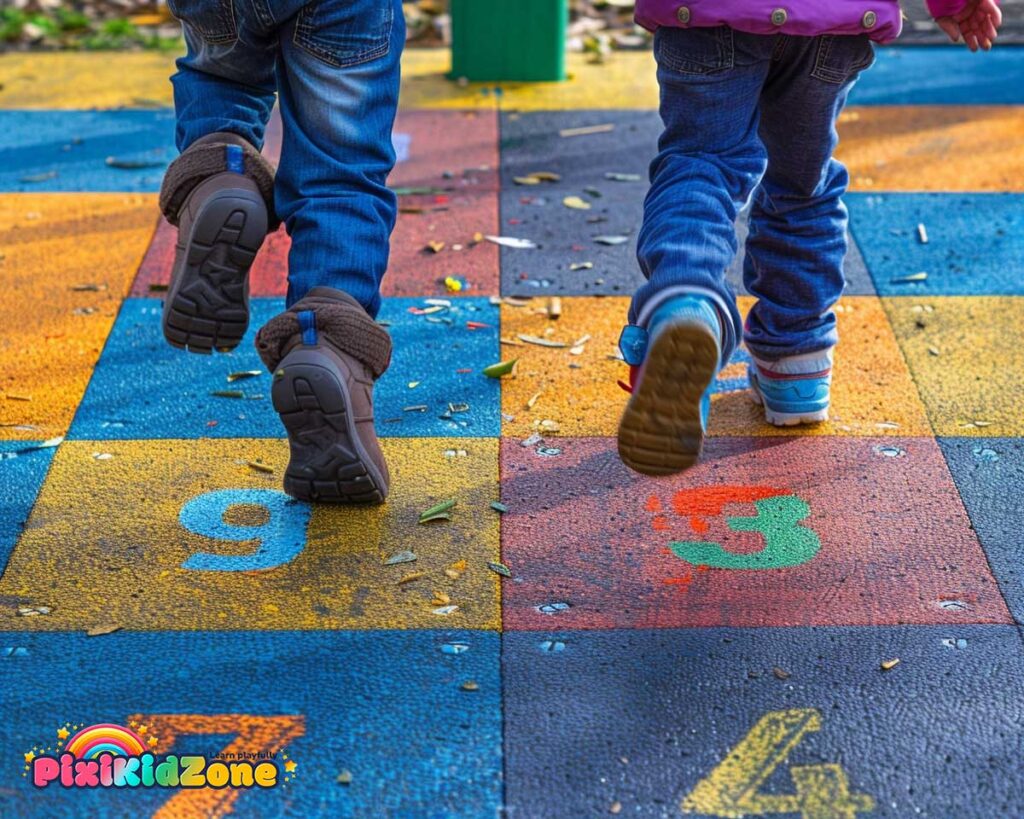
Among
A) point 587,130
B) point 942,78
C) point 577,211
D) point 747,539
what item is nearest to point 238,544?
point 747,539

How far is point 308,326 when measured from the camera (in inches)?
90.2

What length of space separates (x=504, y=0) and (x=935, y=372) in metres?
2.64

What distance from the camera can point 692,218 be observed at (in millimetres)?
2191

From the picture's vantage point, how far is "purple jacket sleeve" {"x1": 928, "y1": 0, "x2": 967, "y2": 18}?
247 centimetres

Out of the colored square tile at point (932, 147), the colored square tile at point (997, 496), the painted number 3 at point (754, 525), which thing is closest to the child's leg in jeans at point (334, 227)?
the painted number 3 at point (754, 525)

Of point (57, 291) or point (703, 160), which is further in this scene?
point (57, 291)

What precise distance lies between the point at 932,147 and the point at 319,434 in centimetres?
296

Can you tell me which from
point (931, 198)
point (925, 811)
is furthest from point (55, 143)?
point (925, 811)

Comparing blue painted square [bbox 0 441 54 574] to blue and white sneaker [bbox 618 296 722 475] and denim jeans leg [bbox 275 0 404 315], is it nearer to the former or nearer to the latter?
denim jeans leg [bbox 275 0 404 315]

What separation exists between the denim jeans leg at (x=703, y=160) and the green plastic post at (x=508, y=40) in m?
2.83

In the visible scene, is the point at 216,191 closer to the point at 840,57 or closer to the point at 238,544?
the point at 238,544

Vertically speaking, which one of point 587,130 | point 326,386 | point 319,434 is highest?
point 326,386

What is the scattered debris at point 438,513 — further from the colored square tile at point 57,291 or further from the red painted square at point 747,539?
the colored square tile at point 57,291

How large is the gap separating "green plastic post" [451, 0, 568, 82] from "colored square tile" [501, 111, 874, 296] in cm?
42
